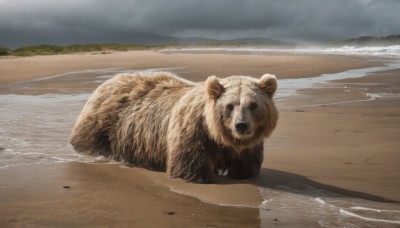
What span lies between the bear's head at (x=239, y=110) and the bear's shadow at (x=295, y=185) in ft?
1.34

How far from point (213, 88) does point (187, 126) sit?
1.85 feet

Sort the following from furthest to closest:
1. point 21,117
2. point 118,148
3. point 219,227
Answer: point 21,117
point 118,148
point 219,227

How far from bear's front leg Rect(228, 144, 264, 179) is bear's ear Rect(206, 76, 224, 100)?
0.75 meters

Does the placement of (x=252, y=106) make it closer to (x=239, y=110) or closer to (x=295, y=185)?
(x=239, y=110)

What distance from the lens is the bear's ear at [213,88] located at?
6.24m

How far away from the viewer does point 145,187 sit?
5848 mm

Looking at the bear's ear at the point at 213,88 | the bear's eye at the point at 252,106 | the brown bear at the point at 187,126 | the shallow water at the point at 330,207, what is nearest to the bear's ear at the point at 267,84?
the brown bear at the point at 187,126

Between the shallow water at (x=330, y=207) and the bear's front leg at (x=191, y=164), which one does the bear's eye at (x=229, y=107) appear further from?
the shallow water at (x=330, y=207)

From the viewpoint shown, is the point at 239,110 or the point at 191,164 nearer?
the point at 239,110

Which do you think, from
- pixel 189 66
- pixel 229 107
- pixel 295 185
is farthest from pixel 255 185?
pixel 189 66

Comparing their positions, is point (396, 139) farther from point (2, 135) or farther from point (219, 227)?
point (2, 135)

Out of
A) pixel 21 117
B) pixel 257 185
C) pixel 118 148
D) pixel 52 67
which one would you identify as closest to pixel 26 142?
pixel 118 148

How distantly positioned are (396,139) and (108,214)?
549 centimetres

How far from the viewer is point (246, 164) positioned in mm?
6383
